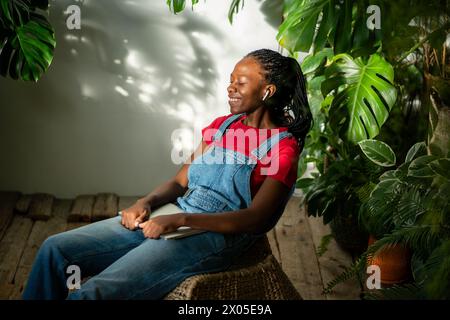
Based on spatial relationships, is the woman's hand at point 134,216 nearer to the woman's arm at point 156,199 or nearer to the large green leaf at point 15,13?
the woman's arm at point 156,199

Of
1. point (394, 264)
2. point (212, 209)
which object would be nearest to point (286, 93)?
point (212, 209)

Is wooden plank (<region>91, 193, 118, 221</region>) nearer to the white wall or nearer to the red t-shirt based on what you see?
the white wall

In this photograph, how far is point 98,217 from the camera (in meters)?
3.32

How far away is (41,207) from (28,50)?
3.22 feet

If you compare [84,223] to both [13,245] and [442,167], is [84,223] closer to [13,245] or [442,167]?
[13,245]

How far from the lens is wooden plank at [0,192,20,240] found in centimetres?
321

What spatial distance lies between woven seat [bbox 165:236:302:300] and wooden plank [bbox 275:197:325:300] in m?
0.82

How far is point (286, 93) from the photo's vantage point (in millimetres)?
1945

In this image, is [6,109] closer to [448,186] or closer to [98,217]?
[98,217]

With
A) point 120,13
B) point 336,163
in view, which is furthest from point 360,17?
point 120,13

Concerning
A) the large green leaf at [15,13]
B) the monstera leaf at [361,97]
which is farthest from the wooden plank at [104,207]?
the monstera leaf at [361,97]

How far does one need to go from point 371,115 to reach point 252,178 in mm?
772

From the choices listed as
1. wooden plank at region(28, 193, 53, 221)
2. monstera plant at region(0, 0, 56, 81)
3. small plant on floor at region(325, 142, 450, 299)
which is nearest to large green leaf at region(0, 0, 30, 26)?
monstera plant at region(0, 0, 56, 81)

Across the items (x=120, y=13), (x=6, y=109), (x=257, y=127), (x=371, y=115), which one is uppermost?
(x=120, y=13)
